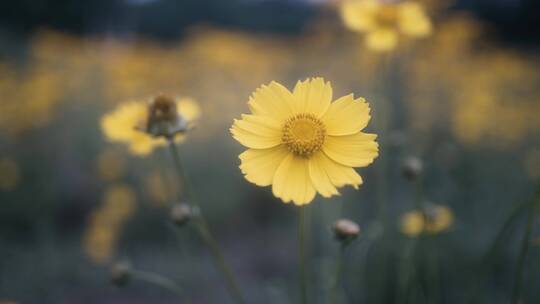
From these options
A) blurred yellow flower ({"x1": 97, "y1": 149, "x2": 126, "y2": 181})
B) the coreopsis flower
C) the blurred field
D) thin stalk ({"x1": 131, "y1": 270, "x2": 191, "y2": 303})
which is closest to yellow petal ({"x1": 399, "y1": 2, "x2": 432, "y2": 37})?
the blurred field

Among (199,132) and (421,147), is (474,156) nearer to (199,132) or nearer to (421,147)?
(421,147)

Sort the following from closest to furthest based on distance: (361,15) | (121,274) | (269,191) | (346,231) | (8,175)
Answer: (346,231)
(121,274)
(361,15)
(8,175)
(269,191)

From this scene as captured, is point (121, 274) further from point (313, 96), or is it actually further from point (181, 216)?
point (313, 96)

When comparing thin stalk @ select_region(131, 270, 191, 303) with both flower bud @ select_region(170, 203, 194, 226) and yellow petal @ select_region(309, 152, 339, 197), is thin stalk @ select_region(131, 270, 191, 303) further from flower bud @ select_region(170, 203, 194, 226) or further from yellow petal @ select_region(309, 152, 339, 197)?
yellow petal @ select_region(309, 152, 339, 197)

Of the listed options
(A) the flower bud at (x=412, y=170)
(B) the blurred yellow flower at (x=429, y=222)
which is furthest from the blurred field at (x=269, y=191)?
(A) the flower bud at (x=412, y=170)

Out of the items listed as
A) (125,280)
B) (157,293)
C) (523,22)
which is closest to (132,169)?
(157,293)

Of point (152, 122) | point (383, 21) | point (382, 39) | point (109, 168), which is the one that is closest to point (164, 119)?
point (152, 122)

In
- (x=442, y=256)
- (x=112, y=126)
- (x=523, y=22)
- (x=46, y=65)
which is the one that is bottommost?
(x=442, y=256)
